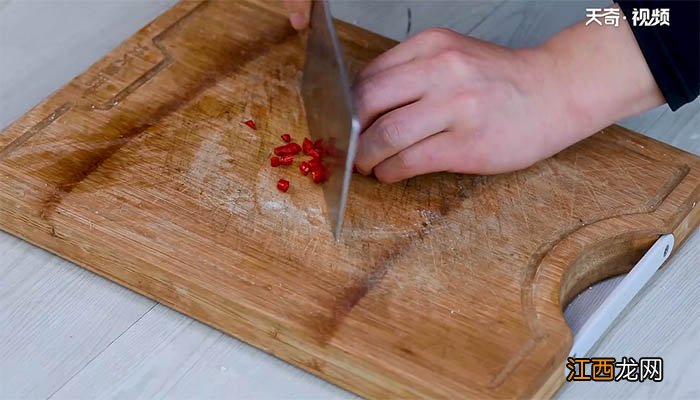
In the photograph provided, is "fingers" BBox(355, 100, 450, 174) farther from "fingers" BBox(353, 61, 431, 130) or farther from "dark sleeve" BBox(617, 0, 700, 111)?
"dark sleeve" BBox(617, 0, 700, 111)

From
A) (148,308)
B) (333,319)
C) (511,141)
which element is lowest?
(148,308)

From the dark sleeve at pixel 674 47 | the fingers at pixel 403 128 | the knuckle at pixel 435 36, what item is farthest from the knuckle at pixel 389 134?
the dark sleeve at pixel 674 47

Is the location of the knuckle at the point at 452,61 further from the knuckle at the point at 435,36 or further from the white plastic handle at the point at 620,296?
the white plastic handle at the point at 620,296

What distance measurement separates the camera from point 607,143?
1429mm

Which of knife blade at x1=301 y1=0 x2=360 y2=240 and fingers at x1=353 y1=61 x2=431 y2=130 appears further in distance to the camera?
fingers at x1=353 y1=61 x2=431 y2=130

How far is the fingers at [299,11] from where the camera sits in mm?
1403

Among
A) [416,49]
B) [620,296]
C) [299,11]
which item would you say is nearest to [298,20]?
[299,11]

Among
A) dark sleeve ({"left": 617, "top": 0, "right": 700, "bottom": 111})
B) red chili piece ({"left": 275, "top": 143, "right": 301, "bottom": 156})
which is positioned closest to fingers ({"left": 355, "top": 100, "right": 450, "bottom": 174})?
red chili piece ({"left": 275, "top": 143, "right": 301, "bottom": 156})

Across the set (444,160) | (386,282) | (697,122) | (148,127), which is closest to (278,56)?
(148,127)

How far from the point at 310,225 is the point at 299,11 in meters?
0.29

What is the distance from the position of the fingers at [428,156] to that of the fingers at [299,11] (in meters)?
0.23

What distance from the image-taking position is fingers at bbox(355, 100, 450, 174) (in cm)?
130

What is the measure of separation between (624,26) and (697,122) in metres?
0.33

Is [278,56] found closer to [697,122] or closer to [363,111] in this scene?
[363,111]
